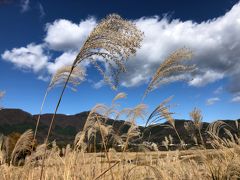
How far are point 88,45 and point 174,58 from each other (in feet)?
4.75

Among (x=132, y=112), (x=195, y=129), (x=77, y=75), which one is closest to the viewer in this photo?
(x=77, y=75)

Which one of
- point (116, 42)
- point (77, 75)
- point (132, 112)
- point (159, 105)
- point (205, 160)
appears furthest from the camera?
point (205, 160)

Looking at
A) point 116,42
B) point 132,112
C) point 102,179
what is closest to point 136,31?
point 116,42

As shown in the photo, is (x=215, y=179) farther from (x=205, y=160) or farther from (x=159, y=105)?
(x=159, y=105)

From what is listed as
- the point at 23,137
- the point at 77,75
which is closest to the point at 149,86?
the point at 77,75

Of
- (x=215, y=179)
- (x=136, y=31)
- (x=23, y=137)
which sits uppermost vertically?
(x=136, y=31)

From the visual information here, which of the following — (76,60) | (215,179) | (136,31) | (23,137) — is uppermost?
(136,31)

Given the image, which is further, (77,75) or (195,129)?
(195,129)

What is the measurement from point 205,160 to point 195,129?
32.8 inches

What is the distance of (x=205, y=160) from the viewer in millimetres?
6035

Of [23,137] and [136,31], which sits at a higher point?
[136,31]

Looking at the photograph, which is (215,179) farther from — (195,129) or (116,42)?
(116,42)

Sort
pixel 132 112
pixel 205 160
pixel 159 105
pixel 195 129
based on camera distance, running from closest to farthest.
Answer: pixel 159 105 < pixel 132 112 < pixel 205 160 < pixel 195 129

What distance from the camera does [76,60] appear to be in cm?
346
